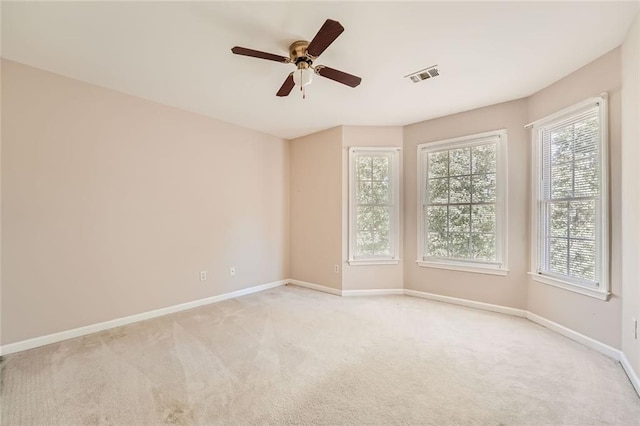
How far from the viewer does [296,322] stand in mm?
3244

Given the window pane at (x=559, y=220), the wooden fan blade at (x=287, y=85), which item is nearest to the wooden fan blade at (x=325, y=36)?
the wooden fan blade at (x=287, y=85)

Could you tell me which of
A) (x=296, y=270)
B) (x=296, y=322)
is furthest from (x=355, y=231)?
(x=296, y=322)

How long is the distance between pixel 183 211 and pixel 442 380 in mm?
3393

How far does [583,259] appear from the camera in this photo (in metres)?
2.69

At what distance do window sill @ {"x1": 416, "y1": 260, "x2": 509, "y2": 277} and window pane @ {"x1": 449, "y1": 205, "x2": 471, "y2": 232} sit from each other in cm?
48

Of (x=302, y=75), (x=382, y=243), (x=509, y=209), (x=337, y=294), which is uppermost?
(x=302, y=75)

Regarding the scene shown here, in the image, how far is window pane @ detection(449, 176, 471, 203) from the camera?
3799mm

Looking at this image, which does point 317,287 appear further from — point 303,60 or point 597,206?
point 597,206

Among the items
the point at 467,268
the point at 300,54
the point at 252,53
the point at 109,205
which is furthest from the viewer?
the point at 467,268

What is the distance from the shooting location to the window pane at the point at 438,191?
156 inches

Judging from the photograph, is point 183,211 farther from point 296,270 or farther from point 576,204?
point 576,204

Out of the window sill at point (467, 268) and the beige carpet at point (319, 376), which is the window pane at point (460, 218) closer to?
the window sill at point (467, 268)

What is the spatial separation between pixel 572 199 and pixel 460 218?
1.22m

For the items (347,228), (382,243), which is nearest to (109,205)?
(347,228)
